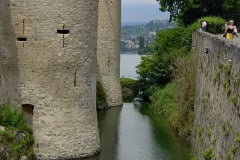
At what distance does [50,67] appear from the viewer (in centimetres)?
1867

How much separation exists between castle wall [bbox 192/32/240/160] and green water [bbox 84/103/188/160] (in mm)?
1209

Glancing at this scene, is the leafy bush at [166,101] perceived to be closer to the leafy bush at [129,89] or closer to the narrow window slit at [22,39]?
the leafy bush at [129,89]

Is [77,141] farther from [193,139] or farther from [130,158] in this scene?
[193,139]

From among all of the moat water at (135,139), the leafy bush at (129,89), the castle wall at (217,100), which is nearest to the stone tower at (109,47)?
the moat water at (135,139)

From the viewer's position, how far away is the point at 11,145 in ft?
57.6

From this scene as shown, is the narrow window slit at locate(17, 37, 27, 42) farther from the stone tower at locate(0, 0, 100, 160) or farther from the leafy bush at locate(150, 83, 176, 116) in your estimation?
the leafy bush at locate(150, 83, 176, 116)

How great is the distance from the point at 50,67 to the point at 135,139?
573 centimetres

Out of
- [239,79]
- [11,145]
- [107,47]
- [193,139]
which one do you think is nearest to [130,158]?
[193,139]

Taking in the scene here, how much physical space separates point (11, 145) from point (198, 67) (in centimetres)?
788

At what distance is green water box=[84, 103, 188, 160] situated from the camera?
19.9m

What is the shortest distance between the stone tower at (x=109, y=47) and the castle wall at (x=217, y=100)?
35.5ft

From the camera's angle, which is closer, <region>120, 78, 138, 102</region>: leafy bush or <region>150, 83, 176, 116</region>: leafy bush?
<region>150, 83, 176, 116</region>: leafy bush

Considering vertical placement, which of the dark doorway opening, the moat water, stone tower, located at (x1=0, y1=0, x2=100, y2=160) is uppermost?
stone tower, located at (x1=0, y1=0, x2=100, y2=160)

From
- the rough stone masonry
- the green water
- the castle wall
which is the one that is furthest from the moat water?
the rough stone masonry
